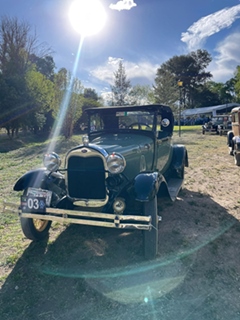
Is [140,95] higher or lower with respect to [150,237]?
higher

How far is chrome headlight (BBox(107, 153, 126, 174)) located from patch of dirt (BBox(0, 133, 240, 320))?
1.14 meters

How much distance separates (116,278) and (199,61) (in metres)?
56.7

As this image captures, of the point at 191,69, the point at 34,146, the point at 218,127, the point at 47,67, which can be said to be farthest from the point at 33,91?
the point at 191,69

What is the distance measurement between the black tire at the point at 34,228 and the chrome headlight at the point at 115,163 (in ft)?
4.41

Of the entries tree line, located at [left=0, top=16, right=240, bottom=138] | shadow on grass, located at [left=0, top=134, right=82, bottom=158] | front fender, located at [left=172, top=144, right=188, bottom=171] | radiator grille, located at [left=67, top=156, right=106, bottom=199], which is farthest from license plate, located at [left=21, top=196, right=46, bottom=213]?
tree line, located at [left=0, top=16, right=240, bottom=138]

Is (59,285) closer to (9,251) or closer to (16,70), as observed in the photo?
(9,251)

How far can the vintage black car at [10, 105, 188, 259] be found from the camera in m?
2.83

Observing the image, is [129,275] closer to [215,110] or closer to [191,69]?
[215,110]

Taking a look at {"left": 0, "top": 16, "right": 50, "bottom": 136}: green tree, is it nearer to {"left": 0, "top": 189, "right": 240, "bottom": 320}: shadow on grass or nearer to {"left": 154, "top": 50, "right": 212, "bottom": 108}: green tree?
{"left": 0, "top": 189, "right": 240, "bottom": 320}: shadow on grass

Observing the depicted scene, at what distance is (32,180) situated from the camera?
3379 mm

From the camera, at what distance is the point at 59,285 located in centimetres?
259

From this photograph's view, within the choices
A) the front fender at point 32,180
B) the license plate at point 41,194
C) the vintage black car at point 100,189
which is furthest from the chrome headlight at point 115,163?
the front fender at point 32,180

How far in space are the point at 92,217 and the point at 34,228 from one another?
0.96 m

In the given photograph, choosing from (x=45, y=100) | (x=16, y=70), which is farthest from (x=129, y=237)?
(x=16, y=70)
